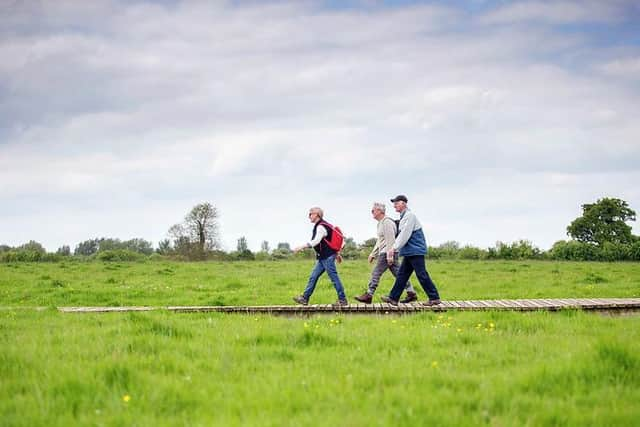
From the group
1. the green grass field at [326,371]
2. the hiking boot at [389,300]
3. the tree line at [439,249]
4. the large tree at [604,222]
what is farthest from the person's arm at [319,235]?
the large tree at [604,222]

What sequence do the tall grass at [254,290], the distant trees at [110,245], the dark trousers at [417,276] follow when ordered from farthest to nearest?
1. the distant trees at [110,245]
2. the tall grass at [254,290]
3. the dark trousers at [417,276]

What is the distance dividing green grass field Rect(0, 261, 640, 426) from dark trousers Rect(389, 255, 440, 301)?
1474 mm

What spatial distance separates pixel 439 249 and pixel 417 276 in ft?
126

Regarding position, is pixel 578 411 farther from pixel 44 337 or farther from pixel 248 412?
pixel 44 337

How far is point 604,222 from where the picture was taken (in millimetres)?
71250

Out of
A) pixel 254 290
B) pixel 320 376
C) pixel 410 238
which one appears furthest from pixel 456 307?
pixel 254 290

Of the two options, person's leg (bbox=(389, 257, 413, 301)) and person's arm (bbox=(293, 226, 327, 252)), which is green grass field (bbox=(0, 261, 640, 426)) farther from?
person's arm (bbox=(293, 226, 327, 252))

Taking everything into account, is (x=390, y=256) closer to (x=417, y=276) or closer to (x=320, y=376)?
(x=417, y=276)

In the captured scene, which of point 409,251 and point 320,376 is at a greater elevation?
point 409,251

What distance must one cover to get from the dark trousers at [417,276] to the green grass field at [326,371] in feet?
4.83

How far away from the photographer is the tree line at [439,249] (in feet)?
151

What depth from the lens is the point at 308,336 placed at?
812 cm

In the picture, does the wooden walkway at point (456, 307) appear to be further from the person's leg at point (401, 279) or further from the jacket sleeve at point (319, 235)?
the jacket sleeve at point (319, 235)

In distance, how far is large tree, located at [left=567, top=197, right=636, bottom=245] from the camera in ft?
230
